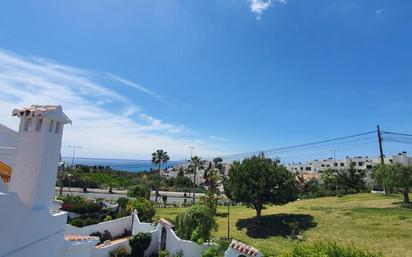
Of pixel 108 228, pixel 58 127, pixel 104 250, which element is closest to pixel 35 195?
pixel 58 127

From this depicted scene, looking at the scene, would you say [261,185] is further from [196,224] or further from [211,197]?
[196,224]

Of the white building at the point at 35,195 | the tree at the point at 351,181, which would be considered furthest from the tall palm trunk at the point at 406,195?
the white building at the point at 35,195

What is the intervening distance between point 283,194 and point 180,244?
18.5 metres

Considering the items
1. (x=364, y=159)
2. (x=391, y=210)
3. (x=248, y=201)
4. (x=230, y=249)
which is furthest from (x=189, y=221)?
(x=364, y=159)

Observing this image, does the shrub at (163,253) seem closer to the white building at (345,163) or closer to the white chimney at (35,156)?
the white chimney at (35,156)

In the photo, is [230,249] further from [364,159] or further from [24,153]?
[364,159]

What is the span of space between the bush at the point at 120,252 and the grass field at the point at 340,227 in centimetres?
1081

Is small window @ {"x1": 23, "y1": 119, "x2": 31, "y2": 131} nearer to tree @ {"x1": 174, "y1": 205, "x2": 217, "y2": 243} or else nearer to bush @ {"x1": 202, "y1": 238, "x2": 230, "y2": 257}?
bush @ {"x1": 202, "y1": 238, "x2": 230, "y2": 257}

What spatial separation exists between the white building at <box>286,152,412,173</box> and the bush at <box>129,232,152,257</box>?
8510 centimetres

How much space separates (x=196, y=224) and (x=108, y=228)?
341 inches

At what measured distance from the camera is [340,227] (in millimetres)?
34250

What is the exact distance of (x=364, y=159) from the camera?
11344 centimetres

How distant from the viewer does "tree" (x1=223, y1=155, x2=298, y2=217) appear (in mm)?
40156

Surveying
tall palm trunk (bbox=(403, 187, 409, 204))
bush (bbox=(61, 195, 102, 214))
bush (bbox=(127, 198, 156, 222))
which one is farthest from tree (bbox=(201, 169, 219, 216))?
tall palm trunk (bbox=(403, 187, 409, 204))
